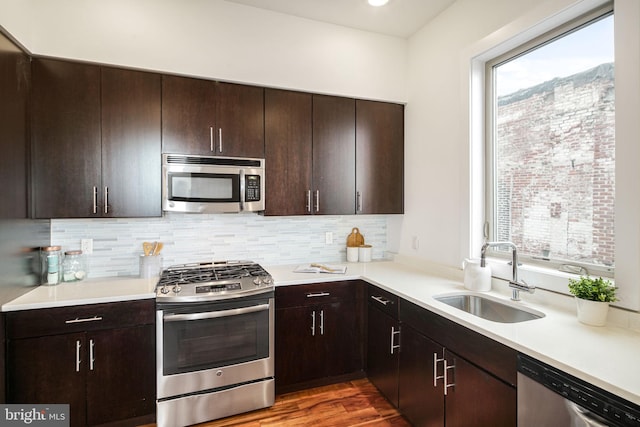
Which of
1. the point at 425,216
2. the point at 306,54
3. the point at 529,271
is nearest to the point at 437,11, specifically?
the point at 306,54

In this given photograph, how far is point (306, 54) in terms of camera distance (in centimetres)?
275

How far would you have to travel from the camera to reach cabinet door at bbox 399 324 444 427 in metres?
1.88

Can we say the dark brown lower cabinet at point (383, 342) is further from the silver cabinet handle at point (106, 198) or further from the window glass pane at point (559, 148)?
the silver cabinet handle at point (106, 198)

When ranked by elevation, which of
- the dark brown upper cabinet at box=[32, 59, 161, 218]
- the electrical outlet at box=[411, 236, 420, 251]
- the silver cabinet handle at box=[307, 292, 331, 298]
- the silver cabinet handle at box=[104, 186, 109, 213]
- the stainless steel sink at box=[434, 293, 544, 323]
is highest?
the dark brown upper cabinet at box=[32, 59, 161, 218]

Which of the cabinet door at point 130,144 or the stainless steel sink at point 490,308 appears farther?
the cabinet door at point 130,144

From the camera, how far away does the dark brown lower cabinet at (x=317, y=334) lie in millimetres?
2471

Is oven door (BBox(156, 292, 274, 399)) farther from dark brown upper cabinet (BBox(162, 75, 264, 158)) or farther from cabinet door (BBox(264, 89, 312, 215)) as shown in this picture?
dark brown upper cabinet (BBox(162, 75, 264, 158))

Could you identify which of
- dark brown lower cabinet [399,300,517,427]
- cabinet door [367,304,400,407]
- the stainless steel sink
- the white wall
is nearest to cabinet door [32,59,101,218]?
the white wall

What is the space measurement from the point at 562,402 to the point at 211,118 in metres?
2.53

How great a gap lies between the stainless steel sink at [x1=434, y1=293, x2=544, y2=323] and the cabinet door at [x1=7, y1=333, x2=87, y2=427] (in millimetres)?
2172

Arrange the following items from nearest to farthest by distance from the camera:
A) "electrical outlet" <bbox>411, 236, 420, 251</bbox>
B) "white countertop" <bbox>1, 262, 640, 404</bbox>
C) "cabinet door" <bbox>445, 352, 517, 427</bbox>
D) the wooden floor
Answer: "white countertop" <bbox>1, 262, 640, 404</bbox>, "cabinet door" <bbox>445, 352, 517, 427</bbox>, the wooden floor, "electrical outlet" <bbox>411, 236, 420, 251</bbox>

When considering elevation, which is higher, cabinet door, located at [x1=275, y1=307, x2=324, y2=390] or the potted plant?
the potted plant

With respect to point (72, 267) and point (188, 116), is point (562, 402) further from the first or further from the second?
point (72, 267)

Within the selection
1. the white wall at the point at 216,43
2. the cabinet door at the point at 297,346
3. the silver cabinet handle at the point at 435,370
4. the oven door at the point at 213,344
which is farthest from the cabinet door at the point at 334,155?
the silver cabinet handle at the point at 435,370
